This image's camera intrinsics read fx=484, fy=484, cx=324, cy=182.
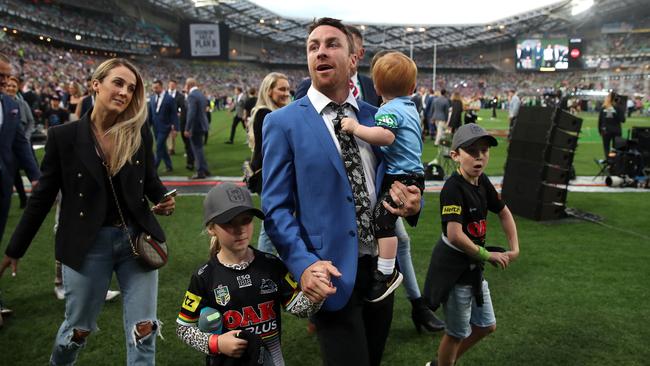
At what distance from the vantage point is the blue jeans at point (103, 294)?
2.71m

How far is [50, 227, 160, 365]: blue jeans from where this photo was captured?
8.89 feet

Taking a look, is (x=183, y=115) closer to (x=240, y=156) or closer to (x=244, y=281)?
(x=240, y=156)

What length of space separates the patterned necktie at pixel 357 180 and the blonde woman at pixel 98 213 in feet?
4.34

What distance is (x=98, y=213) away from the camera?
270cm

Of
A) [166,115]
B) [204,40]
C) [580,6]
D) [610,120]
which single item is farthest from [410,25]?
[166,115]

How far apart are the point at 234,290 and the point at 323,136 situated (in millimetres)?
824

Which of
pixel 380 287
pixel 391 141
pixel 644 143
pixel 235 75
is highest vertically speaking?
pixel 235 75

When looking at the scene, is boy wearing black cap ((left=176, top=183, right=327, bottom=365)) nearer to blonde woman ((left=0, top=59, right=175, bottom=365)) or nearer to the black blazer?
blonde woman ((left=0, top=59, right=175, bottom=365))

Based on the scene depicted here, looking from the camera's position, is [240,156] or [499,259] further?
[240,156]

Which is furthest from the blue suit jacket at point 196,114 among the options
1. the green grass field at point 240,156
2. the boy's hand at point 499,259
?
the boy's hand at point 499,259

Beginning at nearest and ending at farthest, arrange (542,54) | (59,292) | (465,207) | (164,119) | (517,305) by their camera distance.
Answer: (465,207)
(517,305)
(59,292)
(164,119)
(542,54)

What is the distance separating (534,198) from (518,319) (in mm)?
3990

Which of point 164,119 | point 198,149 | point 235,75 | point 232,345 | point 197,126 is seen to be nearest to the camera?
point 232,345

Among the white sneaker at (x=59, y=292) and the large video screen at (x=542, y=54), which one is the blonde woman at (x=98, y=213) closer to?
the white sneaker at (x=59, y=292)
